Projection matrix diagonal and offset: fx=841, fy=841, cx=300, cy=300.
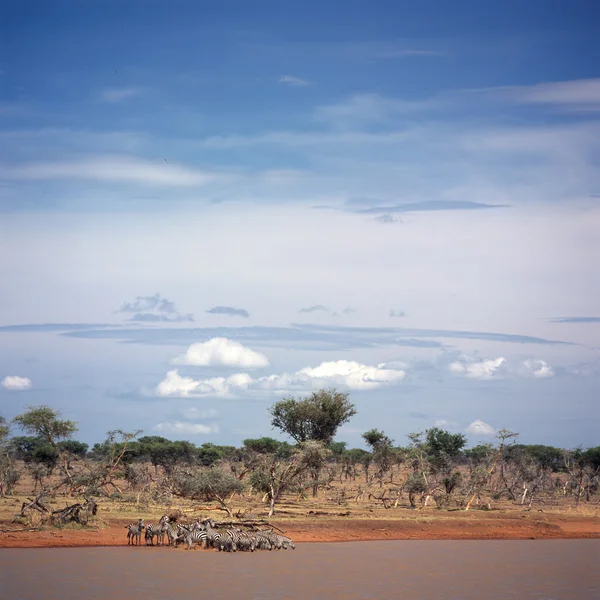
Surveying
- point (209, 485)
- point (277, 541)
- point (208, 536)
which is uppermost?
point (209, 485)

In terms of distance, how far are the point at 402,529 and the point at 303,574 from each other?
15.9 metres

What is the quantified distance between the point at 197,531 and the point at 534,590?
1428cm

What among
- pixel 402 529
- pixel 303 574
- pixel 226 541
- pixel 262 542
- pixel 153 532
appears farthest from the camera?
pixel 402 529

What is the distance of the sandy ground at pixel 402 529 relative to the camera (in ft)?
117

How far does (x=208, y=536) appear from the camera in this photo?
3516 cm

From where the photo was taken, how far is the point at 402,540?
41688 millimetres

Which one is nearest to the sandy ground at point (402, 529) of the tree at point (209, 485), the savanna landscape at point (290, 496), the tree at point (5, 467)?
the savanna landscape at point (290, 496)

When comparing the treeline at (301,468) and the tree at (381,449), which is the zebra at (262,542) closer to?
the treeline at (301,468)

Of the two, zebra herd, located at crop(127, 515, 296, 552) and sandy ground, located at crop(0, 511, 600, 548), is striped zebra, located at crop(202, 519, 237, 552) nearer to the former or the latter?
zebra herd, located at crop(127, 515, 296, 552)

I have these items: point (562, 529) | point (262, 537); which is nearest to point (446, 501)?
point (562, 529)

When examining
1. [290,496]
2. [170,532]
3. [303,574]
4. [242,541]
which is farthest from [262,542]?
[290,496]

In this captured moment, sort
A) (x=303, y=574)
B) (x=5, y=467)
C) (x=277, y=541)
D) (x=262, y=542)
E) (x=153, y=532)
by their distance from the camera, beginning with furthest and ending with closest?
(x=5, y=467) → (x=277, y=541) → (x=262, y=542) → (x=153, y=532) → (x=303, y=574)

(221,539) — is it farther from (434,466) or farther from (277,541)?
(434,466)

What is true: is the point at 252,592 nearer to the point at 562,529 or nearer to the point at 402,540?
the point at 402,540
